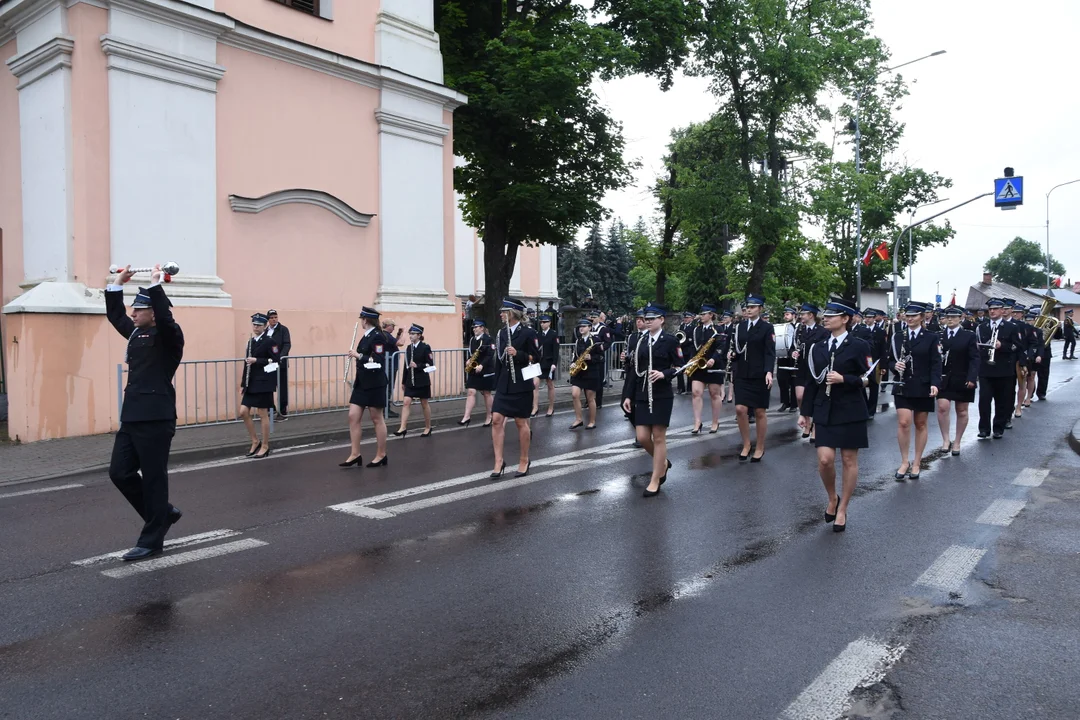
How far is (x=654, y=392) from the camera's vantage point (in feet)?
28.0

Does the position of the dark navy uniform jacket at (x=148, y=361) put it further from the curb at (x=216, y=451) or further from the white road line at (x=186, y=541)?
the curb at (x=216, y=451)

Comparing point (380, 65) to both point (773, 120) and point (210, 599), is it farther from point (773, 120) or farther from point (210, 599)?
point (773, 120)

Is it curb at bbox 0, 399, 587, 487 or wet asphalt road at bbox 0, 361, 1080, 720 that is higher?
curb at bbox 0, 399, 587, 487

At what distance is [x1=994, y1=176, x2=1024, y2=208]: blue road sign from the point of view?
28391 millimetres

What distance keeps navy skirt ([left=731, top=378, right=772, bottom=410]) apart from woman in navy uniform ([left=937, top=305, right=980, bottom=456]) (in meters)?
2.35

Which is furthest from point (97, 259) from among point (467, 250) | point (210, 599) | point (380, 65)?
point (467, 250)

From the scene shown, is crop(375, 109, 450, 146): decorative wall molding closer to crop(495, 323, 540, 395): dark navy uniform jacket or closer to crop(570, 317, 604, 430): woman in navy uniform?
crop(570, 317, 604, 430): woman in navy uniform

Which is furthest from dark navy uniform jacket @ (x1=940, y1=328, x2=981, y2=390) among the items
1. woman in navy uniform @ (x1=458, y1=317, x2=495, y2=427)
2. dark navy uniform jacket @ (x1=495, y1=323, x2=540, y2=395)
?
woman in navy uniform @ (x1=458, y1=317, x2=495, y2=427)

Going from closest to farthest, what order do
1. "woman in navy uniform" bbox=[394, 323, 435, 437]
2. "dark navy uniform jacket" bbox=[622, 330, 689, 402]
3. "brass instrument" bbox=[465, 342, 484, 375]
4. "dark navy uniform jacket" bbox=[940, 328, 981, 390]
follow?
"dark navy uniform jacket" bbox=[622, 330, 689, 402] < "dark navy uniform jacket" bbox=[940, 328, 981, 390] < "brass instrument" bbox=[465, 342, 484, 375] < "woman in navy uniform" bbox=[394, 323, 435, 437]

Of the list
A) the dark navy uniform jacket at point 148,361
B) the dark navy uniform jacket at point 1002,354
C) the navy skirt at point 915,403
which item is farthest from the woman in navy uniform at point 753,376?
the dark navy uniform jacket at point 148,361

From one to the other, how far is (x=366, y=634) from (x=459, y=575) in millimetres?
1151

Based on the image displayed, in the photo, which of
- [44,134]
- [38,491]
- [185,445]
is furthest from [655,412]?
[44,134]

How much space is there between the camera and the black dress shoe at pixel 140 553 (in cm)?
611

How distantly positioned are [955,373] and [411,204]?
11694mm
